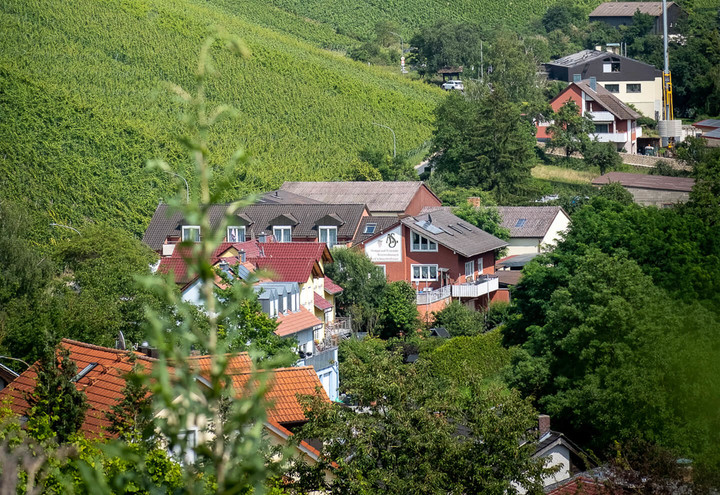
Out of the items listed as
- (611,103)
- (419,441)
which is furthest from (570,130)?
(419,441)

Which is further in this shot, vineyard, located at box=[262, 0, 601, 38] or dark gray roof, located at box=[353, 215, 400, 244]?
vineyard, located at box=[262, 0, 601, 38]

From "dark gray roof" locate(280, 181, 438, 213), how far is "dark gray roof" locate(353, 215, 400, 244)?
4.49 m

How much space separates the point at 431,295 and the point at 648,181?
2086 cm

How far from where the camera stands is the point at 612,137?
72750 mm

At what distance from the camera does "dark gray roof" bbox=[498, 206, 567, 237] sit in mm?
54562

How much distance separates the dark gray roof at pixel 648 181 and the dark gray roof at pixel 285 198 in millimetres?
16378

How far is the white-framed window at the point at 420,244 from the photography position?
4934cm

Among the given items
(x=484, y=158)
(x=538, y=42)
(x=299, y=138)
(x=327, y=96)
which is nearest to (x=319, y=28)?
(x=538, y=42)

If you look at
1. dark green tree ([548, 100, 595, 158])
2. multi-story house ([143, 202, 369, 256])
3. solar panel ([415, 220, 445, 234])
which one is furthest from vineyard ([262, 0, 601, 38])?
solar panel ([415, 220, 445, 234])

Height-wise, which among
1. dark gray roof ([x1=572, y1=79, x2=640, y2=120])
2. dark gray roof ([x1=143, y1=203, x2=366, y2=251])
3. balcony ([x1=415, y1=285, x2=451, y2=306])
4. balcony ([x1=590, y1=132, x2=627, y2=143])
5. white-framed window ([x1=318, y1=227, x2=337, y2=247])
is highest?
dark gray roof ([x1=572, y1=79, x2=640, y2=120])

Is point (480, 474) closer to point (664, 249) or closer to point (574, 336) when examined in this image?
point (574, 336)

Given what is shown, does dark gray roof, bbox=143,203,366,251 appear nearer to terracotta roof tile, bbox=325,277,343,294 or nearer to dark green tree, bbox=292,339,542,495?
terracotta roof tile, bbox=325,277,343,294

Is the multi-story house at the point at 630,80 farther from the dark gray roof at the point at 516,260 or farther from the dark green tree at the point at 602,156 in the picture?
the dark gray roof at the point at 516,260

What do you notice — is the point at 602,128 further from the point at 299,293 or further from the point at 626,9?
the point at 299,293
